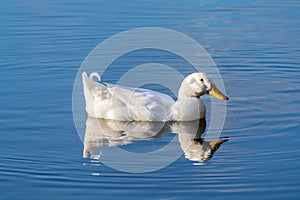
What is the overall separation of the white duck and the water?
442 mm

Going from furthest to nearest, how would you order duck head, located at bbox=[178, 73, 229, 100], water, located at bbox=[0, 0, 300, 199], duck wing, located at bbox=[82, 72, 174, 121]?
duck head, located at bbox=[178, 73, 229, 100] → duck wing, located at bbox=[82, 72, 174, 121] → water, located at bbox=[0, 0, 300, 199]

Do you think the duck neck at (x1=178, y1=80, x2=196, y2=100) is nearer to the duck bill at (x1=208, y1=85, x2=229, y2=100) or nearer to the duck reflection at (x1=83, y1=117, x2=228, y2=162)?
the duck bill at (x1=208, y1=85, x2=229, y2=100)

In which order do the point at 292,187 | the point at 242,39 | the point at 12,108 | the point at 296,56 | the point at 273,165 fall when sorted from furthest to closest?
the point at 242,39
the point at 296,56
the point at 12,108
the point at 273,165
the point at 292,187

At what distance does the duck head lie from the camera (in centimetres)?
1163

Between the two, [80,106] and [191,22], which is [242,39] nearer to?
[191,22]

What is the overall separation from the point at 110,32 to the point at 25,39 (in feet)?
5.77

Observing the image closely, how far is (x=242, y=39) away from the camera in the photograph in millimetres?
16312

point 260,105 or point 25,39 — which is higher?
point 25,39

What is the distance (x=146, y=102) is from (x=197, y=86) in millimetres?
805

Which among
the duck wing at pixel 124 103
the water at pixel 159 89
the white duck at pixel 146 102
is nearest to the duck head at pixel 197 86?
the white duck at pixel 146 102

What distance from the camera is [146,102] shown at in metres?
11.4

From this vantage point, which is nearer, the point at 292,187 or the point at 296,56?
the point at 292,187

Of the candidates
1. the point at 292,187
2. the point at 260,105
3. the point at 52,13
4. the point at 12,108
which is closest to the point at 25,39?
the point at 52,13

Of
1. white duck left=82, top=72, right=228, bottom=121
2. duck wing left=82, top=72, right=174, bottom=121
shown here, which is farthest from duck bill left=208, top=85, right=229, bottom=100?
duck wing left=82, top=72, right=174, bottom=121
